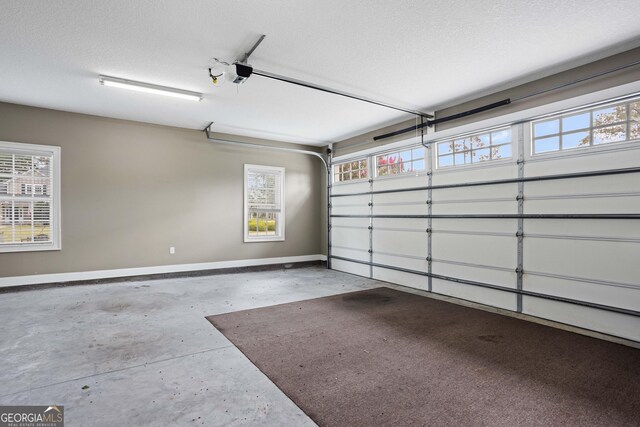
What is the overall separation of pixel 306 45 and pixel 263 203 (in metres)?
4.48

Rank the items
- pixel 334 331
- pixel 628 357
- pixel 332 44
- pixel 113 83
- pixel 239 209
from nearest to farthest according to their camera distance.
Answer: pixel 628 357
pixel 332 44
pixel 334 331
pixel 113 83
pixel 239 209

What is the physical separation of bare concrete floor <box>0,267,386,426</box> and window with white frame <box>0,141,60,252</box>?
85cm

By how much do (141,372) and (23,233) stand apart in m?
4.27

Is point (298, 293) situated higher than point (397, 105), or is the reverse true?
point (397, 105)

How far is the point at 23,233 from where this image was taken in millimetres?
5137

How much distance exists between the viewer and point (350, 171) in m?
7.20

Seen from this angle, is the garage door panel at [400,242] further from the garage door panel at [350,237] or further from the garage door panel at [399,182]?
the garage door panel at [399,182]

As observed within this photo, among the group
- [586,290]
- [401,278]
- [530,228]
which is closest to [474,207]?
[530,228]

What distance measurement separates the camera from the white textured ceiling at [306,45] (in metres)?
2.73

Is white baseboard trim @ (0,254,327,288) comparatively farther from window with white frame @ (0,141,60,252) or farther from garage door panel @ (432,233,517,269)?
garage door panel @ (432,233,517,269)

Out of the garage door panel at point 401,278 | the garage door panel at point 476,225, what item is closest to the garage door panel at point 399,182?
the garage door panel at point 476,225

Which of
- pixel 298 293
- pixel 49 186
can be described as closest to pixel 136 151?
pixel 49 186

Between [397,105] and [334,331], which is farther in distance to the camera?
[397,105]

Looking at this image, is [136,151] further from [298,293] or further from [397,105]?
[397,105]
